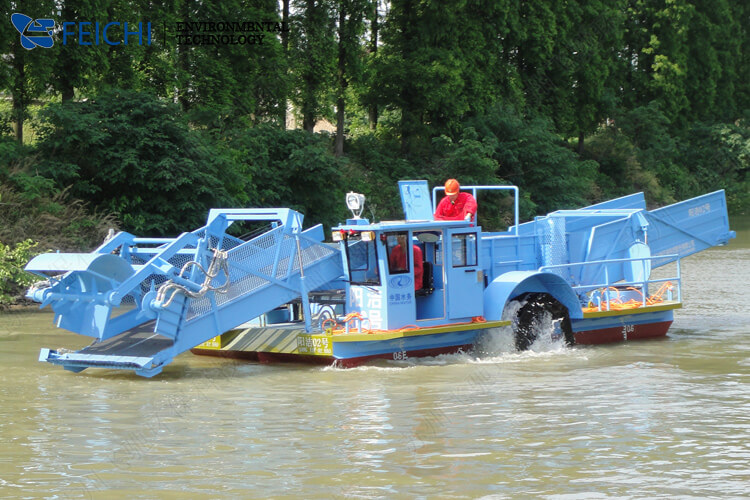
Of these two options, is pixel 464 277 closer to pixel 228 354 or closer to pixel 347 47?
pixel 228 354

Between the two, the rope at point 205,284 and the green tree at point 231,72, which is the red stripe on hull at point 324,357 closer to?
the rope at point 205,284

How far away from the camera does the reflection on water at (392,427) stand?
9016 mm

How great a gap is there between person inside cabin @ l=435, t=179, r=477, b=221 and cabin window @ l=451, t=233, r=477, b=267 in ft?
1.35

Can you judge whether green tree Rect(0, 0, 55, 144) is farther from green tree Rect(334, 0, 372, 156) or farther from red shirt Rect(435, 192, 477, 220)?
red shirt Rect(435, 192, 477, 220)

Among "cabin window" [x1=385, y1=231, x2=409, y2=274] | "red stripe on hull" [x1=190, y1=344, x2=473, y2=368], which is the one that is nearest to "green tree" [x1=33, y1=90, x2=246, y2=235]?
"red stripe on hull" [x1=190, y1=344, x2=473, y2=368]

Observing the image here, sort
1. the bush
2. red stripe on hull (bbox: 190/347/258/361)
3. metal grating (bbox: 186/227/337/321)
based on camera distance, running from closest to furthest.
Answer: metal grating (bbox: 186/227/337/321) < red stripe on hull (bbox: 190/347/258/361) < the bush

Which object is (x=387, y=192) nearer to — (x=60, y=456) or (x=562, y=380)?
(x=562, y=380)

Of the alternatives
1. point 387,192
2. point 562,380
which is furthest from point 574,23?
point 562,380

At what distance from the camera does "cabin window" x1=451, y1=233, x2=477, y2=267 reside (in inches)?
591

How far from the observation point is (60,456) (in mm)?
9930

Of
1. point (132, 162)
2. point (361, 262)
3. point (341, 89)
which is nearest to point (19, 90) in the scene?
point (132, 162)

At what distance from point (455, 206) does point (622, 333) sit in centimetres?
414

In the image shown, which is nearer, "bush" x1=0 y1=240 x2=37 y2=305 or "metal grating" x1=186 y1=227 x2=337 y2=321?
"metal grating" x1=186 y1=227 x2=337 y2=321

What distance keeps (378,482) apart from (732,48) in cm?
6626
